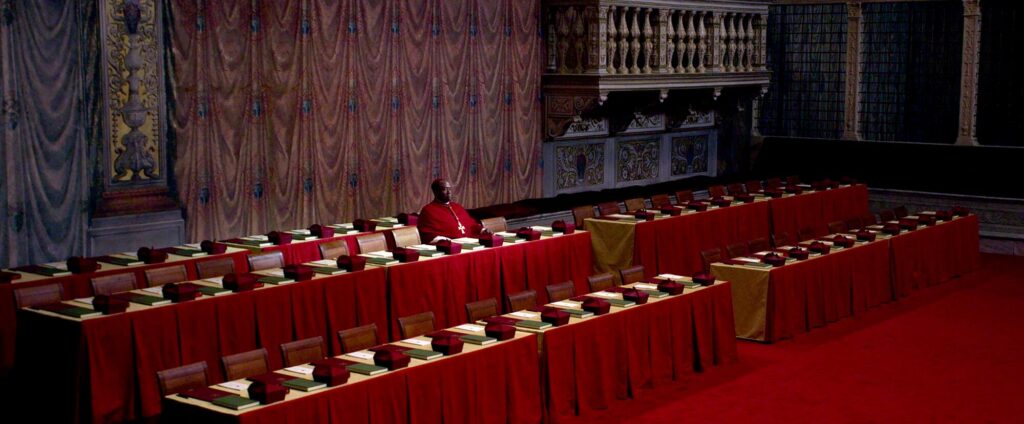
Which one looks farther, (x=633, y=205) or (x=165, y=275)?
(x=633, y=205)

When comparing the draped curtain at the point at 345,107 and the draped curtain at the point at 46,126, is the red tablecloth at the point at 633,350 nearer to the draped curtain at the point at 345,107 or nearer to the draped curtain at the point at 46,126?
the draped curtain at the point at 345,107

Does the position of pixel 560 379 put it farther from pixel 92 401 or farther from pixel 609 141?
pixel 609 141

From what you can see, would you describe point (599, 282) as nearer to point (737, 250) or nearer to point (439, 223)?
point (737, 250)

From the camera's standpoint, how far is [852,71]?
19531 mm

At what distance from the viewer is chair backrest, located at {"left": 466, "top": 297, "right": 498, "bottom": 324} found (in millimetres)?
8688

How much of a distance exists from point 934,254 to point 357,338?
8628mm

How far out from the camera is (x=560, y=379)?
8.38 m

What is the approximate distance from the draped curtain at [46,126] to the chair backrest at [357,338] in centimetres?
507

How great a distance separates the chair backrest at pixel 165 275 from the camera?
31.5 ft

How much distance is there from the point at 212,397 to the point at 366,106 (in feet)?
26.7

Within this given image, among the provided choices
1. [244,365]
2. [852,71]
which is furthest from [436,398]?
[852,71]

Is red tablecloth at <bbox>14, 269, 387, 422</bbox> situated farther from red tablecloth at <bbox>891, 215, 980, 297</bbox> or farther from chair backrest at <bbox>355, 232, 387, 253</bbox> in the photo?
red tablecloth at <bbox>891, 215, 980, 297</bbox>

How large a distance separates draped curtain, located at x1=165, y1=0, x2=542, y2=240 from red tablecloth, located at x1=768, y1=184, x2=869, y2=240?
3461mm

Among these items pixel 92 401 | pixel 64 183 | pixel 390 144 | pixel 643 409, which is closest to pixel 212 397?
pixel 92 401
